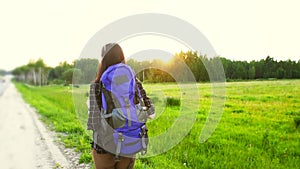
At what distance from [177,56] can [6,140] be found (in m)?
5.38

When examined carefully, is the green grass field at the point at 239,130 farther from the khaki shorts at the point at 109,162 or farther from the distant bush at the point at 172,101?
the khaki shorts at the point at 109,162

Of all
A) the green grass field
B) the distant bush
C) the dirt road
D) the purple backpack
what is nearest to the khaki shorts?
the purple backpack

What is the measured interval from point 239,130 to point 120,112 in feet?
15.5

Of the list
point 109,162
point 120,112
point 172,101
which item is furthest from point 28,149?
point 120,112

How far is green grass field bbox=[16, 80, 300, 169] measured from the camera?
493 centimetres

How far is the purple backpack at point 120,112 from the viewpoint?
2.52m

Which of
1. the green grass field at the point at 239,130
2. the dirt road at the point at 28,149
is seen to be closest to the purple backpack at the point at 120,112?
the green grass field at the point at 239,130

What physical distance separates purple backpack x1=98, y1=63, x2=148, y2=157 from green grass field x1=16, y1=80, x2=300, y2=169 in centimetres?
163

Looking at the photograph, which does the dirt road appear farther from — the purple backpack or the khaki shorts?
the purple backpack

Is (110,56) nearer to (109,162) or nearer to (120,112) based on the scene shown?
(120,112)

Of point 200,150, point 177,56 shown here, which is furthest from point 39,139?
point 177,56

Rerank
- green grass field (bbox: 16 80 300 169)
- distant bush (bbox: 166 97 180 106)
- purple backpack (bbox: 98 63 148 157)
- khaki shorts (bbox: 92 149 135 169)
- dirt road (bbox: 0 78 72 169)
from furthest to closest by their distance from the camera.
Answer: distant bush (bbox: 166 97 180 106) < dirt road (bbox: 0 78 72 169) < green grass field (bbox: 16 80 300 169) < khaki shorts (bbox: 92 149 135 169) < purple backpack (bbox: 98 63 148 157)

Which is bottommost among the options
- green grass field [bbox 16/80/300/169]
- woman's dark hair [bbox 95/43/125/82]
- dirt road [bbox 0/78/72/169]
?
dirt road [bbox 0/78/72/169]

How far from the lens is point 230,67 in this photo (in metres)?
6.40
